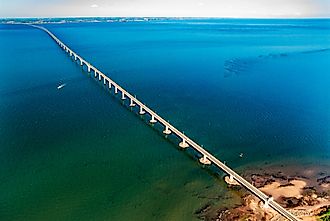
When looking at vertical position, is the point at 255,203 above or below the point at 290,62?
below

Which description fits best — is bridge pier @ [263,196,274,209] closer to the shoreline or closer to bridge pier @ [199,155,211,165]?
the shoreline

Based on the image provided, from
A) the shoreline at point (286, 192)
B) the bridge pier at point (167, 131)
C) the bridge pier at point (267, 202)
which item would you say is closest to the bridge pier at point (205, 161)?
the shoreline at point (286, 192)

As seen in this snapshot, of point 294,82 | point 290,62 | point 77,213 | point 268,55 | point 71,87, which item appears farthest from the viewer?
point 268,55

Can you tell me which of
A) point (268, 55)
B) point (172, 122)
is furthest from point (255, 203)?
point (268, 55)

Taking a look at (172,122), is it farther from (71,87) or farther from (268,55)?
(268,55)

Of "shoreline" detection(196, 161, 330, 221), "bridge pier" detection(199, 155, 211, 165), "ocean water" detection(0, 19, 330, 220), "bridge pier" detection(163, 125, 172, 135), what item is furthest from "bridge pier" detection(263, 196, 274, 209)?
"bridge pier" detection(163, 125, 172, 135)

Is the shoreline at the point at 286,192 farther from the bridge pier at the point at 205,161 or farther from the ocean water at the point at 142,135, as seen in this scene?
the bridge pier at the point at 205,161

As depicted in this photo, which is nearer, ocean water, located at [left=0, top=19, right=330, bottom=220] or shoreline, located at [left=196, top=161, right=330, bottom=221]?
shoreline, located at [left=196, top=161, right=330, bottom=221]

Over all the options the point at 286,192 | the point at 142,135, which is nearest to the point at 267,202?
the point at 286,192

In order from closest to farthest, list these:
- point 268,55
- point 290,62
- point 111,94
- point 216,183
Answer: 1. point 216,183
2. point 111,94
3. point 290,62
4. point 268,55
